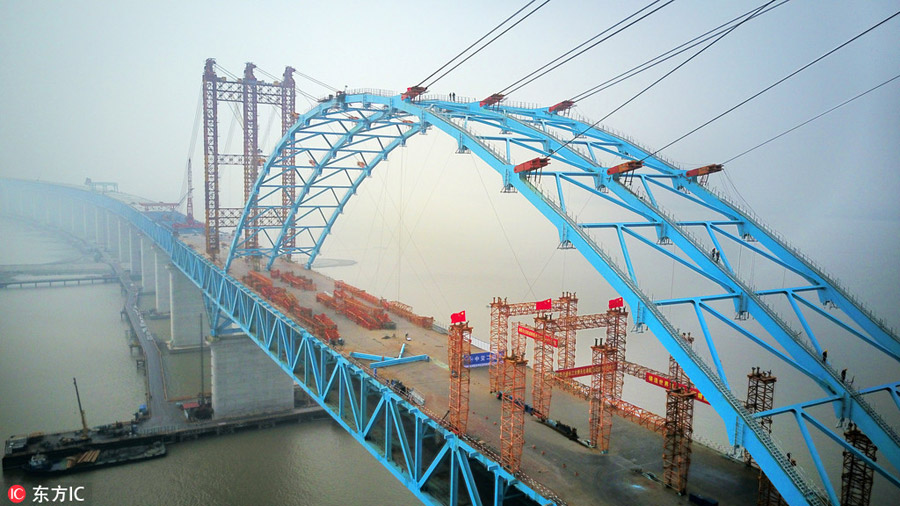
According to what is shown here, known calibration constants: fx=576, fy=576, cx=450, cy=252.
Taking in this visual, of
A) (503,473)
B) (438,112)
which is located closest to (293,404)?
(438,112)

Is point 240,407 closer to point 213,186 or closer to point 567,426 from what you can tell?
point 213,186

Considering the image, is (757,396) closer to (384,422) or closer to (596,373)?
(596,373)

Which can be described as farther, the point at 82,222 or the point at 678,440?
the point at 82,222

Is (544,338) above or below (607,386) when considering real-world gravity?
above

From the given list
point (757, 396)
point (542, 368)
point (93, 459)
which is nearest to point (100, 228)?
point (93, 459)

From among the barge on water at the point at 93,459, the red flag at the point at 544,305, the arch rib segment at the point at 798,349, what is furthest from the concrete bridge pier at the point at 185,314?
the arch rib segment at the point at 798,349

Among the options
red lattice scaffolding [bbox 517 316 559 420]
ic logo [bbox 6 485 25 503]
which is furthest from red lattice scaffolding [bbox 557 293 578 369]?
ic logo [bbox 6 485 25 503]

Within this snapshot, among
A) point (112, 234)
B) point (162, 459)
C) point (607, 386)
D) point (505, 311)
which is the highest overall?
point (505, 311)

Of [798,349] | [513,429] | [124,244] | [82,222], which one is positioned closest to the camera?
[513,429]
